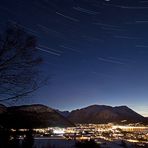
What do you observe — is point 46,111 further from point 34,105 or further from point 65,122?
point 65,122

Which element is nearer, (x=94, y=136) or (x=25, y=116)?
(x=25, y=116)

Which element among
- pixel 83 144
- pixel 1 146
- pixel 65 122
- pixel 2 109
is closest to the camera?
pixel 2 109

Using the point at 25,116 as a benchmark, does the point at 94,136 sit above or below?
above

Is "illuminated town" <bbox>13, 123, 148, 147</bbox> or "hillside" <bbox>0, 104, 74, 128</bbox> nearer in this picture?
"hillside" <bbox>0, 104, 74, 128</bbox>

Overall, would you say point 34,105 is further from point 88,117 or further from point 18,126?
point 88,117

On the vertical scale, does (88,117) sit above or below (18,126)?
above

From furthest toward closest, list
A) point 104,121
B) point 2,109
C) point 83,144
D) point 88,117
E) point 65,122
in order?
point 88,117, point 104,121, point 83,144, point 65,122, point 2,109

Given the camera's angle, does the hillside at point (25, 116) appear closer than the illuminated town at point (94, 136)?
Yes

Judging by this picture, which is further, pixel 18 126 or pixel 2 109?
pixel 18 126

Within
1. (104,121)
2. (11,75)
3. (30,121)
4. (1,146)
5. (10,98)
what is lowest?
(1,146)

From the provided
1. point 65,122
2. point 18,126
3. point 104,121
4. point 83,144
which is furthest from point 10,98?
point 104,121
